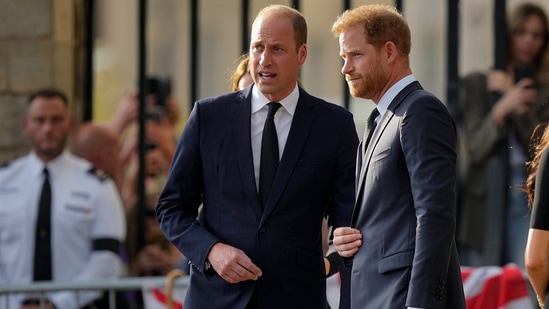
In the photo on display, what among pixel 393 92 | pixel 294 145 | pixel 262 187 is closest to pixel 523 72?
pixel 294 145

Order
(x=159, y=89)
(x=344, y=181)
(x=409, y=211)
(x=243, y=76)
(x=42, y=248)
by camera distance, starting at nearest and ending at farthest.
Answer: (x=409, y=211)
(x=344, y=181)
(x=243, y=76)
(x=42, y=248)
(x=159, y=89)

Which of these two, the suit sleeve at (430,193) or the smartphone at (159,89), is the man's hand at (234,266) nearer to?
the suit sleeve at (430,193)

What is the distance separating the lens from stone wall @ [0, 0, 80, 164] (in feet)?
27.3

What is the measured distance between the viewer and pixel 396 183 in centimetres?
437

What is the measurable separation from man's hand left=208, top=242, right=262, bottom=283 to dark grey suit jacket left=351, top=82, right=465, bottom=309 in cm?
39

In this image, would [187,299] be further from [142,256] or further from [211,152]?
[142,256]

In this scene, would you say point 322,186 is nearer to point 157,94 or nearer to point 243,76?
point 243,76

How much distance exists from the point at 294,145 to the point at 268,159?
111 mm

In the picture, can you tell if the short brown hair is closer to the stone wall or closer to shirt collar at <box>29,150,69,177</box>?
shirt collar at <box>29,150,69,177</box>

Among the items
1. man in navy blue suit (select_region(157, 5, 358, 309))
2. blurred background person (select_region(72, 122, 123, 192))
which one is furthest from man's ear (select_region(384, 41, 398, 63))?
blurred background person (select_region(72, 122, 123, 192))

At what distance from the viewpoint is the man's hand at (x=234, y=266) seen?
4684 millimetres

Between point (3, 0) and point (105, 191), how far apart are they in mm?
1454

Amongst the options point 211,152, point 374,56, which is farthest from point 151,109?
point 374,56

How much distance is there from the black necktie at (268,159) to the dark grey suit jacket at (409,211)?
450 mm
